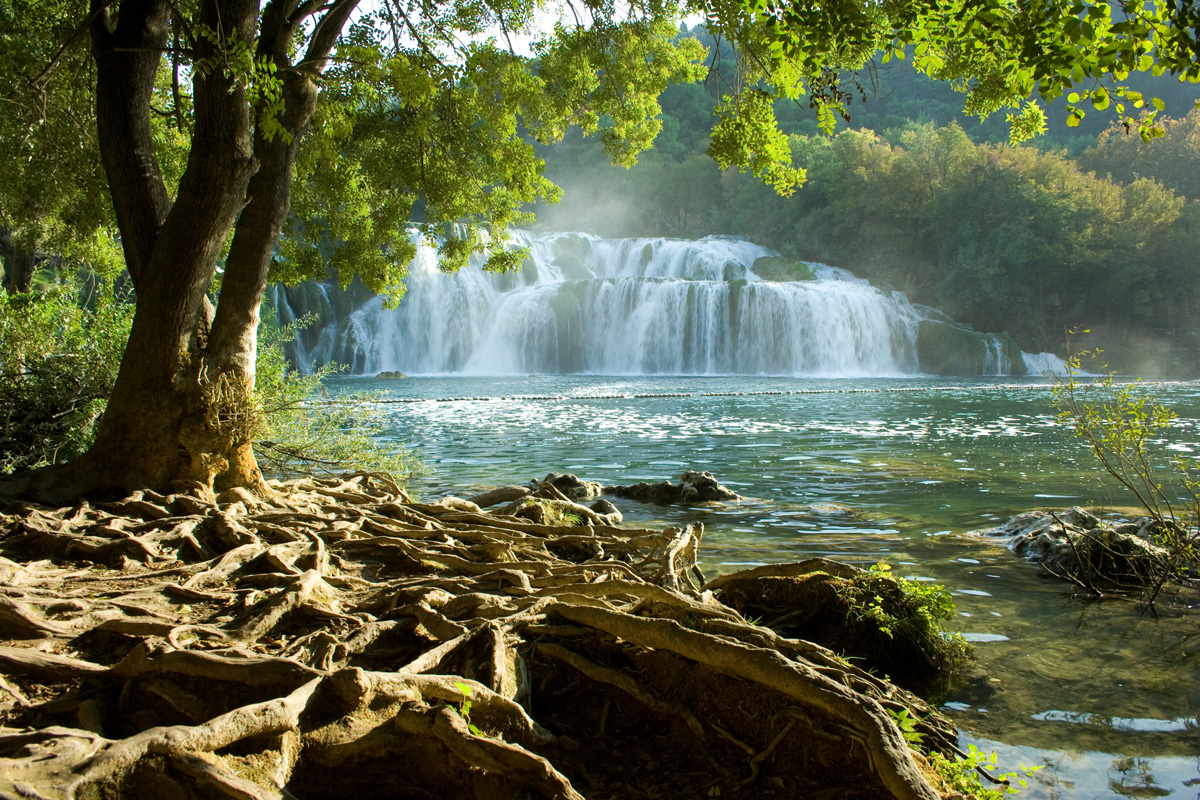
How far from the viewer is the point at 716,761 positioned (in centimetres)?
323

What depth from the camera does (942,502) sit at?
10.8 meters

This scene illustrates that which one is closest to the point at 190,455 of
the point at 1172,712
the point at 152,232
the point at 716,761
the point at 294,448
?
the point at 152,232

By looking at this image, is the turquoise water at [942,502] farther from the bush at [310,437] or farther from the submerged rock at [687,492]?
the bush at [310,437]

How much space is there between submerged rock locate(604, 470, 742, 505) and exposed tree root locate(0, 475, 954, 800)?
5.65 m

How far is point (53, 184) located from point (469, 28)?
6272mm

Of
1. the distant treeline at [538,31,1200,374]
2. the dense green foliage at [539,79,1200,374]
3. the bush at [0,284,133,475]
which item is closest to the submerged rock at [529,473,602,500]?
the bush at [0,284,133,475]

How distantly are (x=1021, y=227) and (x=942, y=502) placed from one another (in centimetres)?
5451

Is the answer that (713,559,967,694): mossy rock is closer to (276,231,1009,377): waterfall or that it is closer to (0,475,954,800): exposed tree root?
(0,475,954,800): exposed tree root

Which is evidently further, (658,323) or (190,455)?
(658,323)

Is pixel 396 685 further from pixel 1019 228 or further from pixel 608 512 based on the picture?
pixel 1019 228

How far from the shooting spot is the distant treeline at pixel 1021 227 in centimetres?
5462

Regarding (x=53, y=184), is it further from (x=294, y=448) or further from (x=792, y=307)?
(x=792, y=307)

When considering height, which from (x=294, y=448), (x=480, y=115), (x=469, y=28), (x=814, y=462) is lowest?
(x=814, y=462)

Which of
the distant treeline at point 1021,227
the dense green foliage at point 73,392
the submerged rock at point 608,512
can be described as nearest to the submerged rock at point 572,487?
the submerged rock at point 608,512
